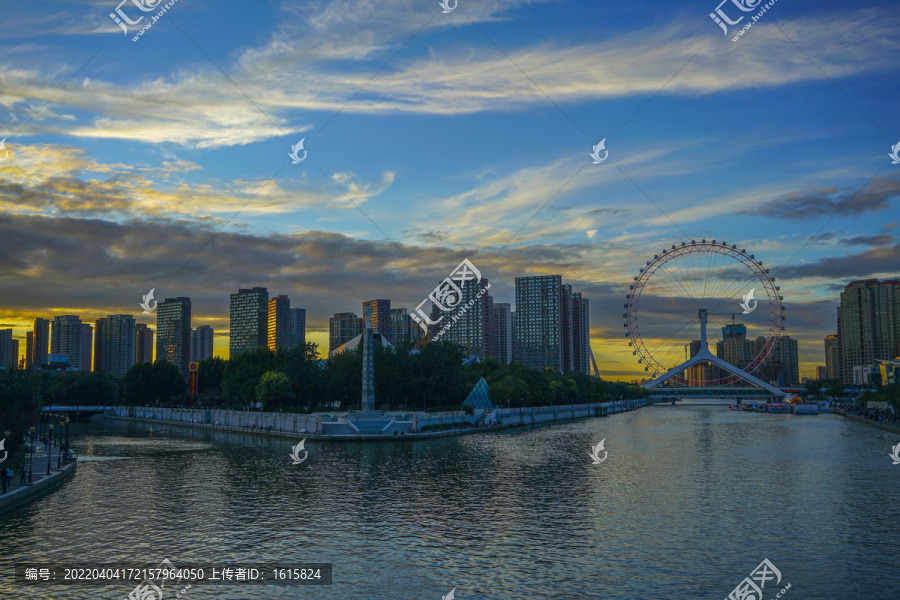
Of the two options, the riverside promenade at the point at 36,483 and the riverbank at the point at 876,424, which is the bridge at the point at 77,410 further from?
the riverbank at the point at 876,424

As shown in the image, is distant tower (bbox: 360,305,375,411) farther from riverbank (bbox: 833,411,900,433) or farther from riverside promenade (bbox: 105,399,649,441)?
riverbank (bbox: 833,411,900,433)

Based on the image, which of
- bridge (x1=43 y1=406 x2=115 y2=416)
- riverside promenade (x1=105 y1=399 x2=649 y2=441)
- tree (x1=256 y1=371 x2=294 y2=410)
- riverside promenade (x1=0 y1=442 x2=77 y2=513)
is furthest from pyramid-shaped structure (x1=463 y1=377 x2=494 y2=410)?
bridge (x1=43 y1=406 x2=115 y2=416)

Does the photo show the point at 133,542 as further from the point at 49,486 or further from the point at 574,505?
the point at 574,505

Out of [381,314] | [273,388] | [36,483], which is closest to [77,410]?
[381,314]

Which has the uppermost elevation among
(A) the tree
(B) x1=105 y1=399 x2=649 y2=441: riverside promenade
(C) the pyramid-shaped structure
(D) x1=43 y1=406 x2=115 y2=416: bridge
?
(A) the tree

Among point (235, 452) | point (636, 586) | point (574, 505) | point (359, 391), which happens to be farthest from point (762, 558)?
point (359, 391)
